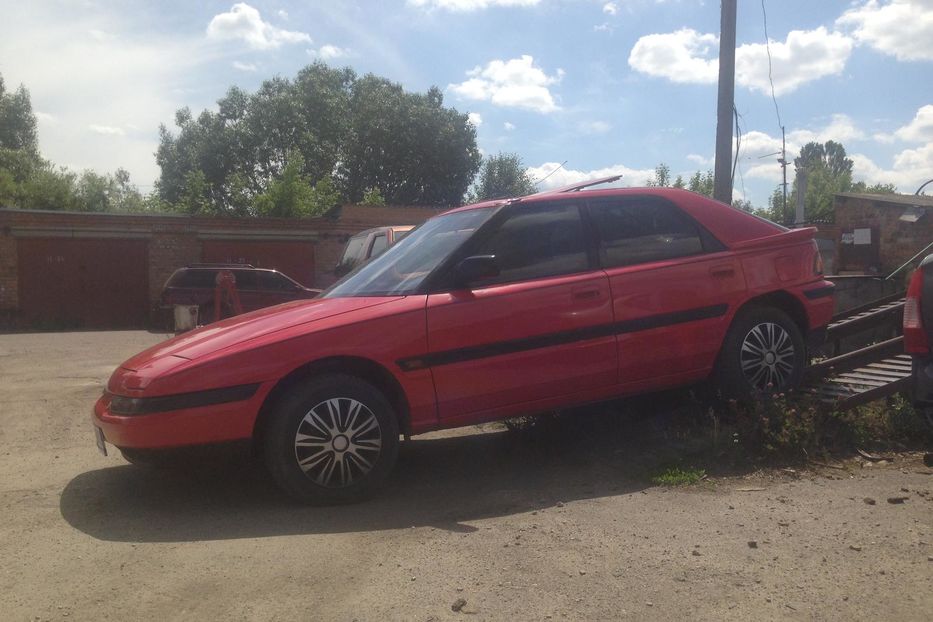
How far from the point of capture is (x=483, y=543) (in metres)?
3.79

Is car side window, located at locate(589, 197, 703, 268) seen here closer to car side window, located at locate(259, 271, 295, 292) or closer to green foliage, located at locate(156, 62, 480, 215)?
car side window, located at locate(259, 271, 295, 292)

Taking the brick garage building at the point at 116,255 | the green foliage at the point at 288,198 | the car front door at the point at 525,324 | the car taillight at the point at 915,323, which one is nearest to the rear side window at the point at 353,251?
the car front door at the point at 525,324

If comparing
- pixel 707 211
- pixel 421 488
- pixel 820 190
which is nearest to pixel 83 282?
pixel 421 488

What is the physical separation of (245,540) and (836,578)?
2.68 meters

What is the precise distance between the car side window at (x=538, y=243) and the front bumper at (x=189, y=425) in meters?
1.61

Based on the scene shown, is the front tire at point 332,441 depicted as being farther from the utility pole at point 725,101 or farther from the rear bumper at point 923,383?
the utility pole at point 725,101

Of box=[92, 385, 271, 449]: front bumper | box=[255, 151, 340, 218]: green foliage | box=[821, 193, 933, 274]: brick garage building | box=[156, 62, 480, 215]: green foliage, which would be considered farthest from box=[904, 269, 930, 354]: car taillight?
box=[156, 62, 480, 215]: green foliage

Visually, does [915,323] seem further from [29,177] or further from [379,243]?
[29,177]

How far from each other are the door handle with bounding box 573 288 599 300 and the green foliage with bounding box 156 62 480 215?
41.3m

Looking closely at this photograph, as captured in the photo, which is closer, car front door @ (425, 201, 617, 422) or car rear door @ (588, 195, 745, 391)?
car front door @ (425, 201, 617, 422)

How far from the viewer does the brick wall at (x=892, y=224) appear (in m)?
25.0

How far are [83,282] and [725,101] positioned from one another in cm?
1946

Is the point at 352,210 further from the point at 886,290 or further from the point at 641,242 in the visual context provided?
the point at 641,242

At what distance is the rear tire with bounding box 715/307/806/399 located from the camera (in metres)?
5.38
